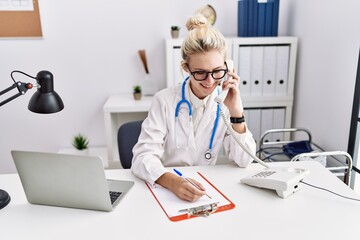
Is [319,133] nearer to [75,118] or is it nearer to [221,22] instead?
[221,22]

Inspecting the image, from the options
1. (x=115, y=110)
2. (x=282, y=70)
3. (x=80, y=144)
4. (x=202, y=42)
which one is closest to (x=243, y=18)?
(x=282, y=70)

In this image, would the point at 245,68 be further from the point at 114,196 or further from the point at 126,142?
the point at 114,196

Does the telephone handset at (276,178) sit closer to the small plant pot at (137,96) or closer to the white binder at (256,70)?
the white binder at (256,70)

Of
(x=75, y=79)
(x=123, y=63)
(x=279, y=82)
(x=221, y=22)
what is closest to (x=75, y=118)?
(x=75, y=79)

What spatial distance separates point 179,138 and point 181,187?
35cm

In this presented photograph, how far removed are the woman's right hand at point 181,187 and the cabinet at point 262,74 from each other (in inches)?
51.0

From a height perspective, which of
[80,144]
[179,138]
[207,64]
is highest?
[207,64]

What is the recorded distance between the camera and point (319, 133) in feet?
7.39

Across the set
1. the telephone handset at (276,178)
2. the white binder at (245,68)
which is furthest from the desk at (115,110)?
the telephone handset at (276,178)

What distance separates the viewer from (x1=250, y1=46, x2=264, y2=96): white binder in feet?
8.06

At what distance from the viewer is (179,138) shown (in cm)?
148

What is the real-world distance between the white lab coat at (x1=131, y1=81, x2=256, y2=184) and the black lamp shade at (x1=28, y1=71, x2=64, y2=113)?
1.31 feet

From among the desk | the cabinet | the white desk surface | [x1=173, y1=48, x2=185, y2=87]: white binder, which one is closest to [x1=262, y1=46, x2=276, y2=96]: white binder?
the cabinet

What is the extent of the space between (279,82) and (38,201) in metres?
1.90
